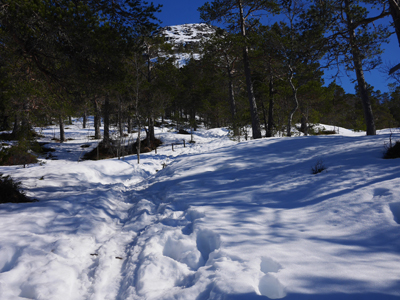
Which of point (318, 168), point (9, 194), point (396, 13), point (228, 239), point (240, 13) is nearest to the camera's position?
point (228, 239)

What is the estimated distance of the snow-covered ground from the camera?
201 centimetres

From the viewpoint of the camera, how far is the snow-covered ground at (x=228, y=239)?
2010 millimetres

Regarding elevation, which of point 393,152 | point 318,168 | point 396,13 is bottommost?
point 318,168

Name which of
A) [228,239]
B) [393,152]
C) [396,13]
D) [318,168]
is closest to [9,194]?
[228,239]

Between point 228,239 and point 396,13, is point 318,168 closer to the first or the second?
point 228,239

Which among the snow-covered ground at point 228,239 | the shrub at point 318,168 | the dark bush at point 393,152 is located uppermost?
the dark bush at point 393,152

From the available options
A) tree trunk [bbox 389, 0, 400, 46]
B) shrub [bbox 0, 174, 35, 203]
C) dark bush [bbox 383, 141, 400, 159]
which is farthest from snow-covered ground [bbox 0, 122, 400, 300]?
tree trunk [bbox 389, 0, 400, 46]

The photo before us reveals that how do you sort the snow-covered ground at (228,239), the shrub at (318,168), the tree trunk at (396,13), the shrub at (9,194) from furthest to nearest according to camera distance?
the tree trunk at (396,13)
the shrub at (9,194)
the shrub at (318,168)
the snow-covered ground at (228,239)

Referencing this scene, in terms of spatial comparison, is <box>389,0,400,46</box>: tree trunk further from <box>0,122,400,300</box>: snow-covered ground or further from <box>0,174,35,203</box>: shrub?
<box>0,174,35,203</box>: shrub

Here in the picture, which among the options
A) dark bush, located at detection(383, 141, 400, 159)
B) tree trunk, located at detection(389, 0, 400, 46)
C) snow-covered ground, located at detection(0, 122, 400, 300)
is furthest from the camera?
tree trunk, located at detection(389, 0, 400, 46)

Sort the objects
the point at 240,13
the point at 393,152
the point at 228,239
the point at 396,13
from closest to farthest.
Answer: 1. the point at 228,239
2. the point at 393,152
3. the point at 396,13
4. the point at 240,13

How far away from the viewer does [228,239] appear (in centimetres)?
284

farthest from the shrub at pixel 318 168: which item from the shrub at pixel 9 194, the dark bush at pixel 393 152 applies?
the shrub at pixel 9 194

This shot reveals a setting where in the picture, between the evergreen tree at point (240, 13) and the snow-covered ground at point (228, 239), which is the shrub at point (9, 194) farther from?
the evergreen tree at point (240, 13)
